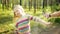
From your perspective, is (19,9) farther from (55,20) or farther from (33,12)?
(55,20)

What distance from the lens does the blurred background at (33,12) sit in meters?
1.50

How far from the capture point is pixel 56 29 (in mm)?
1688

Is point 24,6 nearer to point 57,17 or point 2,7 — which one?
point 2,7

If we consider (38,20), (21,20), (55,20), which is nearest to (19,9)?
(21,20)

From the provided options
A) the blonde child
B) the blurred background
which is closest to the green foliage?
the blurred background

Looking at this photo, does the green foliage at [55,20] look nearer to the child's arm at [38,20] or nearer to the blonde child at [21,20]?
the child's arm at [38,20]

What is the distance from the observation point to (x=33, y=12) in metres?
1.60

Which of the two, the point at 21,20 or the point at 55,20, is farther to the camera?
Result: the point at 55,20

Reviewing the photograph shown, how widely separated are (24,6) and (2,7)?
0.23 metres

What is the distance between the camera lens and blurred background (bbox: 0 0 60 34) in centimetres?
150

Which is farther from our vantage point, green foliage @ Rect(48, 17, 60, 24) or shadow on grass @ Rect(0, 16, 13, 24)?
green foliage @ Rect(48, 17, 60, 24)

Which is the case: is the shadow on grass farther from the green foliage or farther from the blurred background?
the green foliage

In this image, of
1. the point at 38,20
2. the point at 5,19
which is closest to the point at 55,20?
the point at 38,20

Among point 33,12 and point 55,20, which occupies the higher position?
point 33,12
